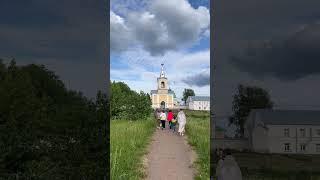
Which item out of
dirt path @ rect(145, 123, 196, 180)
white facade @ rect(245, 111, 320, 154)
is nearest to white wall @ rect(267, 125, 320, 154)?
white facade @ rect(245, 111, 320, 154)

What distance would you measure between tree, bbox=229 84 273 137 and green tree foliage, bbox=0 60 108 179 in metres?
3.47

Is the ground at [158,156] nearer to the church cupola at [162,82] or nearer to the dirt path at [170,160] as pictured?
the dirt path at [170,160]

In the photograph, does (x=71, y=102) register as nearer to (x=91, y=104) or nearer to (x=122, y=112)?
(x=91, y=104)

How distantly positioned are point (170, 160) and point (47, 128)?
360 centimetres

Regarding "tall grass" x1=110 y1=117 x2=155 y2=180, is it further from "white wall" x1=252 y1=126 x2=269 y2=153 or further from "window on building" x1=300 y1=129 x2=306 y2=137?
"window on building" x1=300 y1=129 x2=306 y2=137

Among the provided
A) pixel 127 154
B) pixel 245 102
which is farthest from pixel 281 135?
pixel 127 154

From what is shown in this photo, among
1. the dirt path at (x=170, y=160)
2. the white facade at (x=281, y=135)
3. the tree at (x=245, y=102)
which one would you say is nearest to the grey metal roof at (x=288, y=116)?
the white facade at (x=281, y=135)

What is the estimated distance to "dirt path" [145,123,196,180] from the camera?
11055 millimetres

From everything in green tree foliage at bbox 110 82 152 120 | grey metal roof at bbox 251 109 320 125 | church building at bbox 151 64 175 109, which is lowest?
grey metal roof at bbox 251 109 320 125

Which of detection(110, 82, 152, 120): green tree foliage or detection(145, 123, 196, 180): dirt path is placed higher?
detection(110, 82, 152, 120): green tree foliage

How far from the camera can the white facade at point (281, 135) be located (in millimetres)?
8555

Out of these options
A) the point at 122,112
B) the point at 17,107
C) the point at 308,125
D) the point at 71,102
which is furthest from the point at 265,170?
the point at 122,112

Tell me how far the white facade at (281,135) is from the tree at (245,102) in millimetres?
141

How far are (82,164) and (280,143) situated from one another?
205 inches
